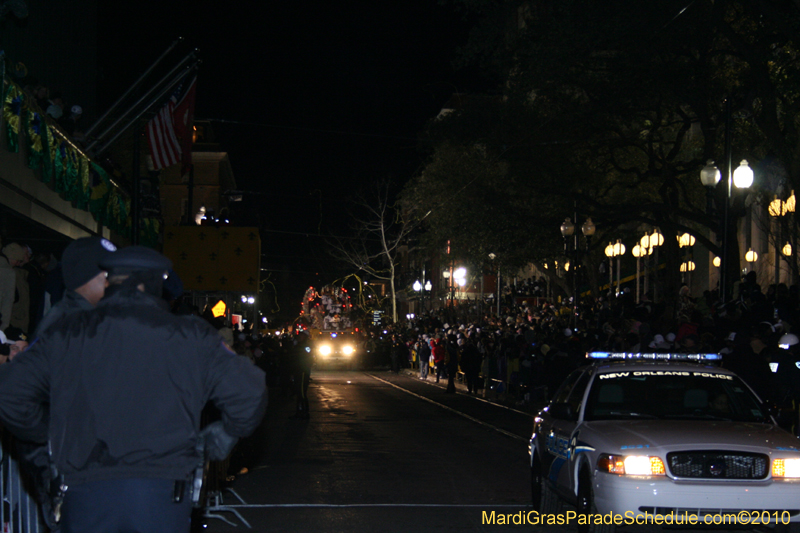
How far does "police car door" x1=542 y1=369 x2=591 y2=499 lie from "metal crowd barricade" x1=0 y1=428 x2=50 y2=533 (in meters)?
4.10

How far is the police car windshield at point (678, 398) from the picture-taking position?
8062 millimetres

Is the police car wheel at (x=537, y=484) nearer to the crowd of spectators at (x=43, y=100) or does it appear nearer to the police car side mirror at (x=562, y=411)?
the police car side mirror at (x=562, y=411)

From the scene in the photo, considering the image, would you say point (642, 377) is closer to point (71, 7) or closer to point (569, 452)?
point (569, 452)

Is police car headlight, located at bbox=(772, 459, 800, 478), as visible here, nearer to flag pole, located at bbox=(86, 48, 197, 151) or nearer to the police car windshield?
the police car windshield

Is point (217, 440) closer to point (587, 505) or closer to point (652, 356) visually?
point (587, 505)

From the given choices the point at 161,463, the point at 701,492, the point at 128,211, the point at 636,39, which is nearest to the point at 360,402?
the point at 128,211

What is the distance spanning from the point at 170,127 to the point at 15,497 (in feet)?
45.9

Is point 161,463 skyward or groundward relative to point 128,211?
groundward

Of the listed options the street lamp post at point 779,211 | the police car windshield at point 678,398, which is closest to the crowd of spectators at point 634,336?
the street lamp post at point 779,211

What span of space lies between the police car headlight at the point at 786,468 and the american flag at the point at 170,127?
49.4ft

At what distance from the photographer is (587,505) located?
743cm

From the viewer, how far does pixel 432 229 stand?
35688 mm

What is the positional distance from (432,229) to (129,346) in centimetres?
3230

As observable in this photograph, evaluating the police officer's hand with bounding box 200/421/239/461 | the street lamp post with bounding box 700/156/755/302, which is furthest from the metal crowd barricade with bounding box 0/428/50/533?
the street lamp post with bounding box 700/156/755/302
